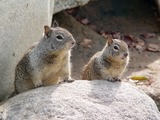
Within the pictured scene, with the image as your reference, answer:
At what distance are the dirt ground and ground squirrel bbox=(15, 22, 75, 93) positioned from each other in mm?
2477

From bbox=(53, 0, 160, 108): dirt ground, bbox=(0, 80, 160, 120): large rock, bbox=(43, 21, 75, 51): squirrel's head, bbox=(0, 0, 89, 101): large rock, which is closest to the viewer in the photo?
bbox=(0, 80, 160, 120): large rock

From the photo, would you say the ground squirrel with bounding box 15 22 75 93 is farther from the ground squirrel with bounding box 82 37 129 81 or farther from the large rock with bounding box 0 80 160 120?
the ground squirrel with bounding box 82 37 129 81

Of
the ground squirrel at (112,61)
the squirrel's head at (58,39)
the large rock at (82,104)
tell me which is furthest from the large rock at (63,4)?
the large rock at (82,104)

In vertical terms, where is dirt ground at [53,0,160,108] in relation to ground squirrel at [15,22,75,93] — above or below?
below

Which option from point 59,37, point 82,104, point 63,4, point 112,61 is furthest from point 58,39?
point 63,4

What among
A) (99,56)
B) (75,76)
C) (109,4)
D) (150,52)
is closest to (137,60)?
(150,52)

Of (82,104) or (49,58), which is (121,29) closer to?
(49,58)

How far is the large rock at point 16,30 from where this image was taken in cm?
750

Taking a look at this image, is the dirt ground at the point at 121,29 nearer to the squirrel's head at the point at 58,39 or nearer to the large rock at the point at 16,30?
the large rock at the point at 16,30

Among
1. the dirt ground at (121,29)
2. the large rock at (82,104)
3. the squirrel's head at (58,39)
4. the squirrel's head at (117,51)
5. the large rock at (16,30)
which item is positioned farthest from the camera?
the dirt ground at (121,29)

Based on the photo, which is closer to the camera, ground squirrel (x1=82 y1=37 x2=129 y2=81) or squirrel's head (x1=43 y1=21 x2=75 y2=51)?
squirrel's head (x1=43 y1=21 x2=75 y2=51)

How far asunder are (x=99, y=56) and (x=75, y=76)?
242 centimetres

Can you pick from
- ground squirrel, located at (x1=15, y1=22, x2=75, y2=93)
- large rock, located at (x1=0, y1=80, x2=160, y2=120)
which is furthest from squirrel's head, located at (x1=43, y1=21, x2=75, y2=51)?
large rock, located at (x1=0, y1=80, x2=160, y2=120)

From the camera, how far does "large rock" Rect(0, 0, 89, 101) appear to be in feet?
24.6
